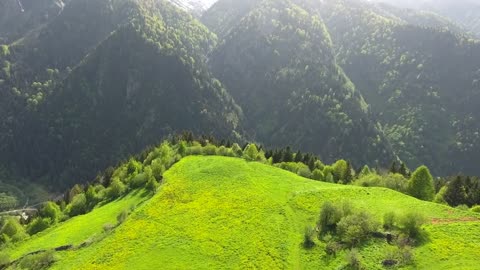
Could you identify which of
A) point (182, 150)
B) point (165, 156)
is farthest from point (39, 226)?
point (182, 150)

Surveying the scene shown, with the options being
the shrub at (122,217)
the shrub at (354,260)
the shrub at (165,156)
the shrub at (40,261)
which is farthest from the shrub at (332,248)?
the shrub at (165,156)

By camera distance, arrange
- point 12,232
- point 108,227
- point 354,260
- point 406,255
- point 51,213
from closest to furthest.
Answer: point 406,255, point 354,260, point 108,227, point 12,232, point 51,213

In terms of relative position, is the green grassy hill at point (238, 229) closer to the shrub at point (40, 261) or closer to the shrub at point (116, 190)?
the shrub at point (40, 261)

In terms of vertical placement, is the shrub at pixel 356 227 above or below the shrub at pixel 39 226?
above

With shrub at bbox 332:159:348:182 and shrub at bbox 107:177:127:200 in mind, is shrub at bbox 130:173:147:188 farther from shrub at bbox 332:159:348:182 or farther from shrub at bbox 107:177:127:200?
shrub at bbox 332:159:348:182

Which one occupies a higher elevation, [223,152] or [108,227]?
[108,227]

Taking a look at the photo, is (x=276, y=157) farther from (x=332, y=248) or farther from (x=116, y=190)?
(x=332, y=248)
